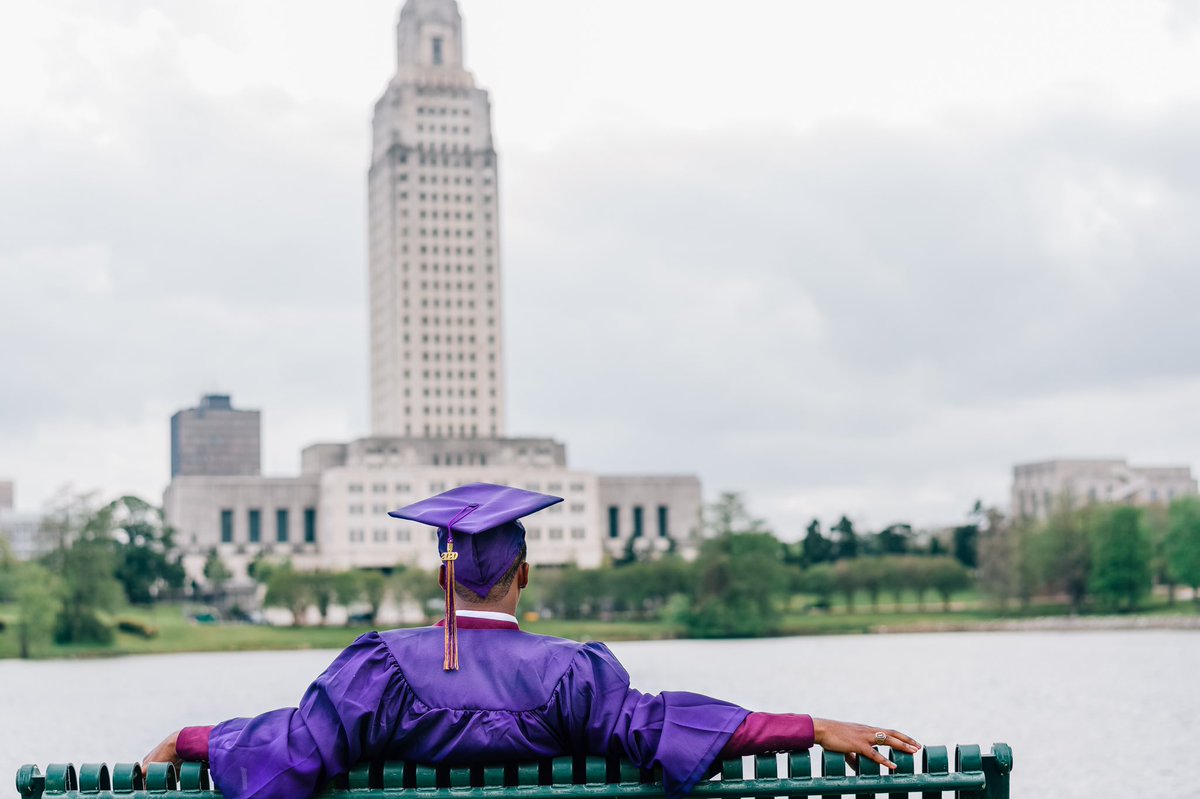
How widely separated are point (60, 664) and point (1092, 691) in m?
63.5

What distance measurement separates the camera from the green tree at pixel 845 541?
174m

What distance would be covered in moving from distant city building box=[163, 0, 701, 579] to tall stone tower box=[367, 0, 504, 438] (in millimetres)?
108

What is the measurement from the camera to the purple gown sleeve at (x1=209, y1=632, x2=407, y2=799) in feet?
17.4

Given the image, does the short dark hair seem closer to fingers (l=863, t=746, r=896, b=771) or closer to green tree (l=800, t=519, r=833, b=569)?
fingers (l=863, t=746, r=896, b=771)

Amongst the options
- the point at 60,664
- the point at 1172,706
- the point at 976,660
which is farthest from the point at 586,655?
the point at 60,664

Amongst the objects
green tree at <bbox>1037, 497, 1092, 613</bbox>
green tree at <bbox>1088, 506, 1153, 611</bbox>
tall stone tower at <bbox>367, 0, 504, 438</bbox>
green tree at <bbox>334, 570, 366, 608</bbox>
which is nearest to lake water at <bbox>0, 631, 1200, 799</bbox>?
green tree at <bbox>1088, 506, 1153, 611</bbox>

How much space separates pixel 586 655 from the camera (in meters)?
5.43

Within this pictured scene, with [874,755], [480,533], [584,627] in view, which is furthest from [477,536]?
[584,627]

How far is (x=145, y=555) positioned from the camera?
153375 millimetres

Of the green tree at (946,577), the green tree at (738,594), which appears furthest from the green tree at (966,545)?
the green tree at (738,594)

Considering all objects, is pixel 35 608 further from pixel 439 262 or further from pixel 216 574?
pixel 439 262

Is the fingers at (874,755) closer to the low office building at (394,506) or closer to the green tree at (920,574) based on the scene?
the green tree at (920,574)

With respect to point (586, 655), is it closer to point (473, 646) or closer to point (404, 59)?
point (473, 646)

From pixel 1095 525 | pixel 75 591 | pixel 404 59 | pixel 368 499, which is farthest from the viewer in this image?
pixel 404 59
